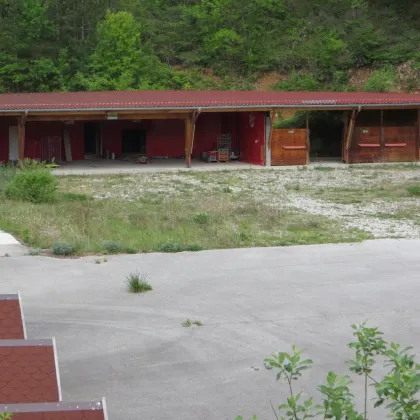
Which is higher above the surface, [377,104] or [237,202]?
[377,104]

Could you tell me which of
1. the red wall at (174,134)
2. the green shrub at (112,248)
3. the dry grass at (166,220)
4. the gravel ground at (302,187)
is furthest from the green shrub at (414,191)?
the red wall at (174,134)

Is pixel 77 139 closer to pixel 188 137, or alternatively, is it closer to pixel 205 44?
pixel 188 137

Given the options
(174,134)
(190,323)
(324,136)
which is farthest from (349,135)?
(190,323)

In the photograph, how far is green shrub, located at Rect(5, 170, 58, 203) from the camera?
19.7m

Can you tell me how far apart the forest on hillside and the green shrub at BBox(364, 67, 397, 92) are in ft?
0.19

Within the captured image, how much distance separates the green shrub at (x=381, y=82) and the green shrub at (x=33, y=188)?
27.7 m

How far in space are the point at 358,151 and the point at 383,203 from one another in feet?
39.1

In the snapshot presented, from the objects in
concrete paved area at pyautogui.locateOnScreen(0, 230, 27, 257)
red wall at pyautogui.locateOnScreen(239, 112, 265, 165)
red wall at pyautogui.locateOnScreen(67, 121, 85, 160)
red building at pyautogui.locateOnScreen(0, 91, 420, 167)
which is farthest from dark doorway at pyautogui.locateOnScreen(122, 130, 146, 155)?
concrete paved area at pyautogui.locateOnScreen(0, 230, 27, 257)

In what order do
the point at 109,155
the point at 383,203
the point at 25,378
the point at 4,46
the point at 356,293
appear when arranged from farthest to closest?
1. the point at 4,46
2. the point at 109,155
3. the point at 383,203
4. the point at 356,293
5. the point at 25,378

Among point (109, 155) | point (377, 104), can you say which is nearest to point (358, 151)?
point (377, 104)

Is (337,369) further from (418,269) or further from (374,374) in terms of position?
(418,269)

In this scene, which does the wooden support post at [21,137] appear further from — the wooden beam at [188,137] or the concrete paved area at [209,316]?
the concrete paved area at [209,316]

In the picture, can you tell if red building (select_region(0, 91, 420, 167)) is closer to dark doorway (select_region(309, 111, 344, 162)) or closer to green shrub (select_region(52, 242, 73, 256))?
dark doorway (select_region(309, 111, 344, 162))

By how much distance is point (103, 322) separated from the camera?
9.67 meters
